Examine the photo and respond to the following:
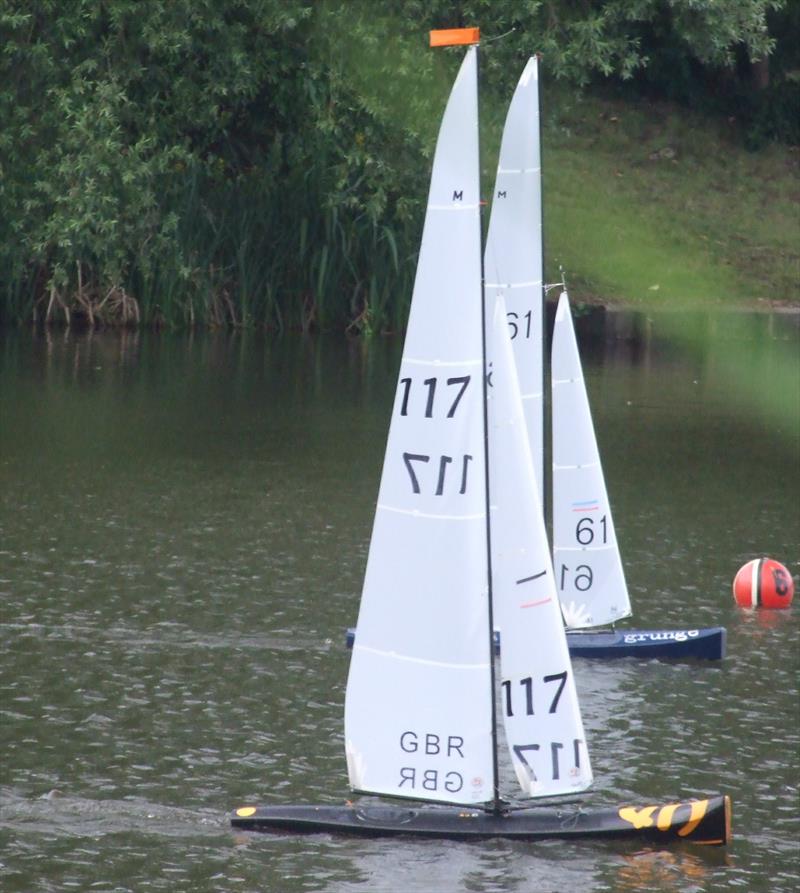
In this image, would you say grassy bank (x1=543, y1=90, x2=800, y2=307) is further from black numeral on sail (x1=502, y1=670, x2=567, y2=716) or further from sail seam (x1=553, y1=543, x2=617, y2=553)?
black numeral on sail (x1=502, y1=670, x2=567, y2=716)

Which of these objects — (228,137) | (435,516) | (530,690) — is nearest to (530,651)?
(530,690)

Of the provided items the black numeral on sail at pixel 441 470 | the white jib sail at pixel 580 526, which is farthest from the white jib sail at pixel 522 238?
the black numeral on sail at pixel 441 470

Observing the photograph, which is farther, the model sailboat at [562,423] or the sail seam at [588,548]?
the sail seam at [588,548]

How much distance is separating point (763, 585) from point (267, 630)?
5.56 m

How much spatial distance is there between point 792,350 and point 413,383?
3107 cm

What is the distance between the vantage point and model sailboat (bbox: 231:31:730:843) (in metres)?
11.8

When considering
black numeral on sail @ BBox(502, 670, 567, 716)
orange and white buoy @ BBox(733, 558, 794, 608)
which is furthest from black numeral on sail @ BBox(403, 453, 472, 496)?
orange and white buoy @ BBox(733, 558, 794, 608)

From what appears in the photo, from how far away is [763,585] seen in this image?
20.0m

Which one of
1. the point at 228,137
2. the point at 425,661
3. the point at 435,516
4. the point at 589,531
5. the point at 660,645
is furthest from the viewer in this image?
the point at 228,137

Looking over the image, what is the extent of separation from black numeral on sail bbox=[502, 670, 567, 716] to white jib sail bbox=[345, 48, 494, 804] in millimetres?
215

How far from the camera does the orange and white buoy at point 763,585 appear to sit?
65.7 feet

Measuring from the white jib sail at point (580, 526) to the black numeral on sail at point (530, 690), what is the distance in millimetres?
5899

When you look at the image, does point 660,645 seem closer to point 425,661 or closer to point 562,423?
point 562,423

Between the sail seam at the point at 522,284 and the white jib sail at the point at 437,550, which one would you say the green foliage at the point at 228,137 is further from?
the white jib sail at the point at 437,550
